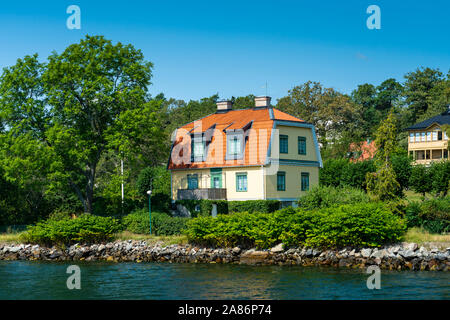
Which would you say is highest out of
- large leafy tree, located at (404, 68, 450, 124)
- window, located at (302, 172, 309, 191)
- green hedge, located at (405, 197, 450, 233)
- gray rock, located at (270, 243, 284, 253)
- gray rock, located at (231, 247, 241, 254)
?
large leafy tree, located at (404, 68, 450, 124)

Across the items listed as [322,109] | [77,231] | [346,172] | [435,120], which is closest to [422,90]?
[435,120]

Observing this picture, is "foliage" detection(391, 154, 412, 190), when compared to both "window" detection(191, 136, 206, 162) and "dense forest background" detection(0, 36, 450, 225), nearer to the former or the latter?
"dense forest background" detection(0, 36, 450, 225)

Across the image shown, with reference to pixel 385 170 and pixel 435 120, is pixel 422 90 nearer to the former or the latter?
pixel 435 120

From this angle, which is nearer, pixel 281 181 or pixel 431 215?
pixel 431 215

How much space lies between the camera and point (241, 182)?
45.0 m

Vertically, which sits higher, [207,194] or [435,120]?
[435,120]

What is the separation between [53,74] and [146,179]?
1537 cm

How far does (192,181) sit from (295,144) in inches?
346

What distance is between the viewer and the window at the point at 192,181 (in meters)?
47.3

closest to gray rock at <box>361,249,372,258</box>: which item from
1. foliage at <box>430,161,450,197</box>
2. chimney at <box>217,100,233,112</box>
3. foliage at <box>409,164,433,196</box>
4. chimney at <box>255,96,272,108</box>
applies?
foliage at <box>430,161,450,197</box>

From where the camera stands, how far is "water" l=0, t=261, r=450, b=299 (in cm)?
2353

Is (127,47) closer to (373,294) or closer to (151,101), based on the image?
(151,101)

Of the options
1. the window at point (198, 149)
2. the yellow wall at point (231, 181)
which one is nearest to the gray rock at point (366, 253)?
the yellow wall at point (231, 181)

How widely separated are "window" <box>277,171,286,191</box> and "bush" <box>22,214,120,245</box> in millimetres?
12606
